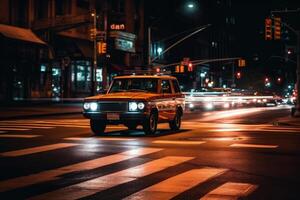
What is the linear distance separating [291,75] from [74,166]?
415ft

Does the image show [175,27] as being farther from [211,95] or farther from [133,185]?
[133,185]

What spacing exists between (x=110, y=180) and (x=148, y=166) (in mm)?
1809

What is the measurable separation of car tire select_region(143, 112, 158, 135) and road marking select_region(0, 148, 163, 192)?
12.0 ft

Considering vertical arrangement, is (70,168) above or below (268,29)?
below

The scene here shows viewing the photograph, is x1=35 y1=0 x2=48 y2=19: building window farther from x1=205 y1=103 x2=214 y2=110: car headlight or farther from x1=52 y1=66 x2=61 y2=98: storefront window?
x1=205 y1=103 x2=214 y2=110: car headlight

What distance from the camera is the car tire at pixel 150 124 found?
60.0 feet

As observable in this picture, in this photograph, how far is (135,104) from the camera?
1784 cm

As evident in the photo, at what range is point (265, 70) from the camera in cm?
13138

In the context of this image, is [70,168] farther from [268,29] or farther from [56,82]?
[56,82]

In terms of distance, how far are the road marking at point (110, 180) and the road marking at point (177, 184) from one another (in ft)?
2.03

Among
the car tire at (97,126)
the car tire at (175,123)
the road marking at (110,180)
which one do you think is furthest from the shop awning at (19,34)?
the road marking at (110,180)

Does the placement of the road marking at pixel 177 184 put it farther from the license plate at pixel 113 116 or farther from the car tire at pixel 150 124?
the car tire at pixel 150 124

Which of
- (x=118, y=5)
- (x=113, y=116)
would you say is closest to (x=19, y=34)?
(x=118, y=5)

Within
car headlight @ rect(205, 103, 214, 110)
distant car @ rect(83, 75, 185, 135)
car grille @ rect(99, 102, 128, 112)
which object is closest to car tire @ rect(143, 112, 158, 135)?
distant car @ rect(83, 75, 185, 135)
